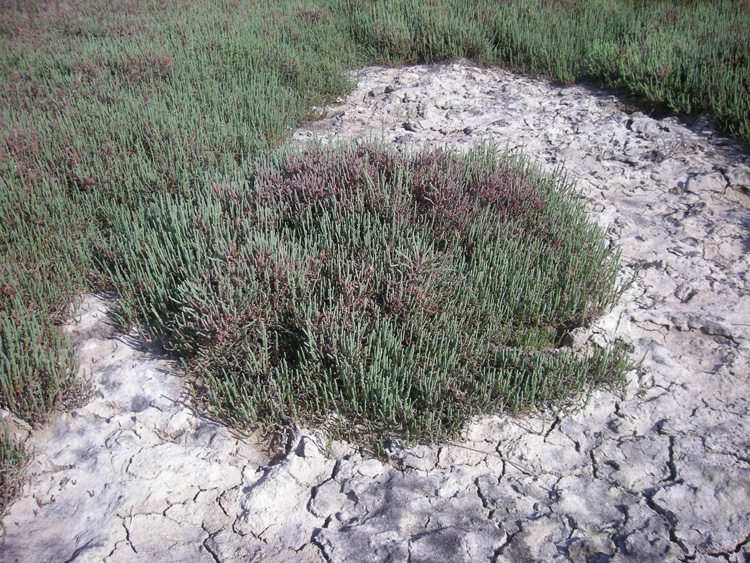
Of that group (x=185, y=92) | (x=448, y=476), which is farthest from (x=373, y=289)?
(x=185, y=92)

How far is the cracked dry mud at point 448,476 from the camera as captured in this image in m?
2.29

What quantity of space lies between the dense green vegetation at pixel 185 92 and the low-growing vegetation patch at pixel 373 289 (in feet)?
0.18

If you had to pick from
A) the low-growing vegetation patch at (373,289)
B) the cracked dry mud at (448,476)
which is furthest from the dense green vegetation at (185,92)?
the cracked dry mud at (448,476)

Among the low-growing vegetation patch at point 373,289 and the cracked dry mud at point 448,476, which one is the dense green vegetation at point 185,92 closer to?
the low-growing vegetation patch at point 373,289

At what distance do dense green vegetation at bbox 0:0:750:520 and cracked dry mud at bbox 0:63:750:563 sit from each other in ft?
0.69

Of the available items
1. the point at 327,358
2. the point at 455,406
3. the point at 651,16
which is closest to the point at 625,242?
the point at 455,406

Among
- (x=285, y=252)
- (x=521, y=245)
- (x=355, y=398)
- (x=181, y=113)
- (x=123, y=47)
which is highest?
(x=123, y=47)

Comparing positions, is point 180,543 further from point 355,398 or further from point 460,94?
point 460,94

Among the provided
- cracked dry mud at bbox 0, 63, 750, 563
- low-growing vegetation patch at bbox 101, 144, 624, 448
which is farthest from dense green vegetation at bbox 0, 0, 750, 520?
cracked dry mud at bbox 0, 63, 750, 563

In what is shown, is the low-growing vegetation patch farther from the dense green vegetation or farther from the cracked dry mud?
the cracked dry mud

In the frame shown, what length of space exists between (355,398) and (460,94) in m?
4.49

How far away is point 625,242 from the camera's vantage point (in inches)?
163

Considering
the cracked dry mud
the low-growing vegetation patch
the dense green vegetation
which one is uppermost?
the dense green vegetation

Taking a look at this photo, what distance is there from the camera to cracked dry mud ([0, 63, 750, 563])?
2.29m
